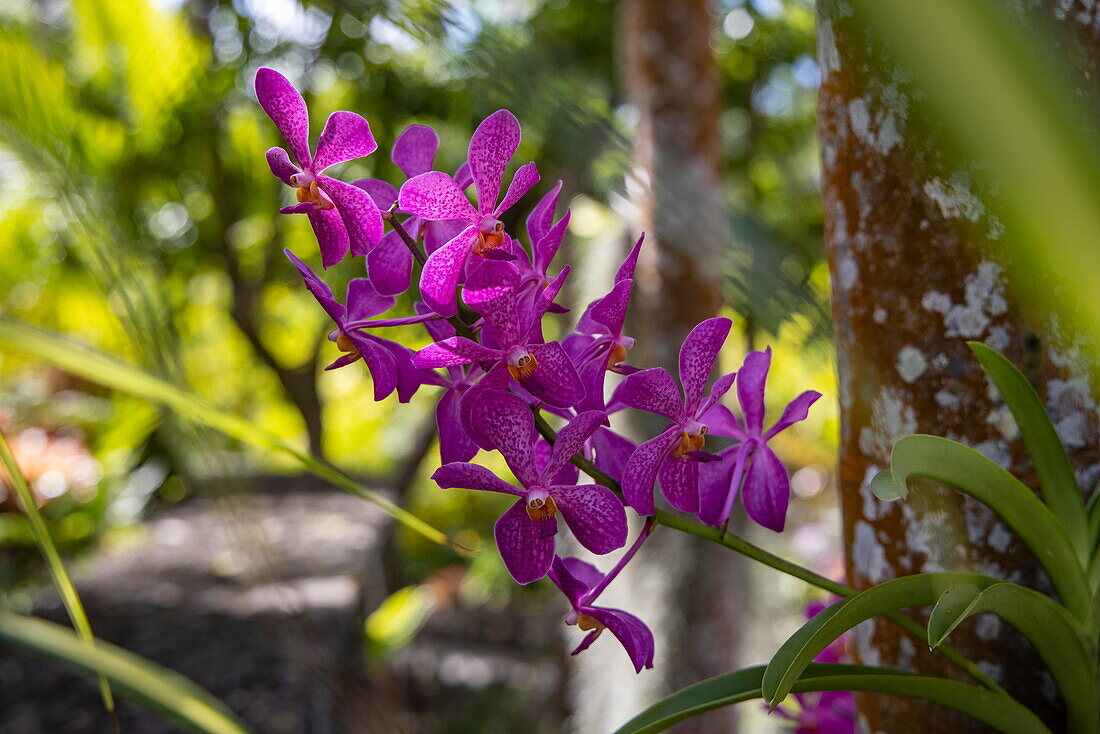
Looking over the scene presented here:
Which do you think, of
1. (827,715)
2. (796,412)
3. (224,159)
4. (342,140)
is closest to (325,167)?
(342,140)

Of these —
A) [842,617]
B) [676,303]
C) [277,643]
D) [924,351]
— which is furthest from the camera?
[676,303]

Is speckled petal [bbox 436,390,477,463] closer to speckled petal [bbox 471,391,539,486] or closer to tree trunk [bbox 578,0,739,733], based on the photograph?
speckled petal [bbox 471,391,539,486]

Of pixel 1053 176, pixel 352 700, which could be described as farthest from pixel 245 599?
pixel 1053 176

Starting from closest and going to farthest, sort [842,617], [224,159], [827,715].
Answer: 1. [842,617]
2. [827,715]
3. [224,159]

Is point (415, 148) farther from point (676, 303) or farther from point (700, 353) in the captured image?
point (676, 303)

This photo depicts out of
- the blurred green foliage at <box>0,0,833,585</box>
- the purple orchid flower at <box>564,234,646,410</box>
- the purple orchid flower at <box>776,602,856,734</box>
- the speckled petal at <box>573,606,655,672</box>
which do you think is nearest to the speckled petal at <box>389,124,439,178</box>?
the purple orchid flower at <box>564,234,646,410</box>

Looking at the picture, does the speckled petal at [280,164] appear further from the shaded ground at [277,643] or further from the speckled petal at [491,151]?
the shaded ground at [277,643]
